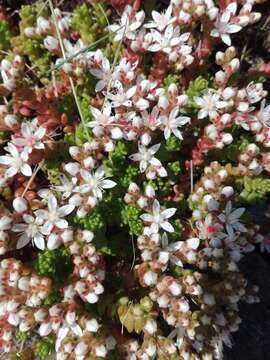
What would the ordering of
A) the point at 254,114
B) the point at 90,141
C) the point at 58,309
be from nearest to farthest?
1. the point at 58,309
2. the point at 90,141
3. the point at 254,114

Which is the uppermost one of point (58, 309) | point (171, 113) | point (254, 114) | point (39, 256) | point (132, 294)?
point (171, 113)

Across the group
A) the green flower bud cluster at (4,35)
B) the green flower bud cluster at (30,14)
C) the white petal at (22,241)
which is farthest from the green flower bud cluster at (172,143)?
the green flower bud cluster at (4,35)

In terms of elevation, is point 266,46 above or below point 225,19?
below

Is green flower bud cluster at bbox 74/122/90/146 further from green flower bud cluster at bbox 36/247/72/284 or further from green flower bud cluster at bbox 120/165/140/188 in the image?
green flower bud cluster at bbox 36/247/72/284

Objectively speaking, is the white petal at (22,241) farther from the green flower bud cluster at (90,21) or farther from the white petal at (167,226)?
the green flower bud cluster at (90,21)

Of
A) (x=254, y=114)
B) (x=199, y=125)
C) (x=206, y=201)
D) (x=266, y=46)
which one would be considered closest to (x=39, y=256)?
(x=206, y=201)

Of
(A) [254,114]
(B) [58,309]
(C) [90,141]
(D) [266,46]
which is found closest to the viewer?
(B) [58,309]

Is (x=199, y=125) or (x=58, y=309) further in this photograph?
(x=199, y=125)

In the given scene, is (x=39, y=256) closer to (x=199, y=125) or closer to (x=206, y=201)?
(x=206, y=201)

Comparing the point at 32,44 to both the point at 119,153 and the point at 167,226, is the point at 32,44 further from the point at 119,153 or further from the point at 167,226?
the point at 167,226
